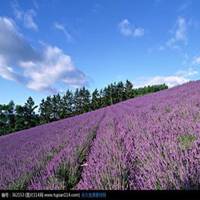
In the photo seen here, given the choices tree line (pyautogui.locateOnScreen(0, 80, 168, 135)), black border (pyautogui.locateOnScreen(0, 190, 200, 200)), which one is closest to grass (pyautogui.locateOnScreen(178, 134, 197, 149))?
black border (pyautogui.locateOnScreen(0, 190, 200, 200))

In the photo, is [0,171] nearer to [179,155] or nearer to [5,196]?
[5,196]

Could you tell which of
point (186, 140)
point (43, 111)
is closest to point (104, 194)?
point (186, 140)

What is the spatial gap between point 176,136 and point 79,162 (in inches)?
38.3

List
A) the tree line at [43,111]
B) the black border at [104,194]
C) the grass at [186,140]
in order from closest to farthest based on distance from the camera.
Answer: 1. the black border at [104,194]
2. the grass at [186,140]
3. the tree line at [43,111]

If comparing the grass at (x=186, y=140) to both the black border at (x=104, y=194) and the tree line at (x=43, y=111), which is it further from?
the tree line at (x=43, y=111)

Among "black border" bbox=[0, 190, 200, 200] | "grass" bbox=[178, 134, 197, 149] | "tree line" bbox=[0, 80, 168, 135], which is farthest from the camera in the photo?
"tree line" bbox=[0, 80, 168, 135]

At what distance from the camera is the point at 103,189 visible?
1.90 meters

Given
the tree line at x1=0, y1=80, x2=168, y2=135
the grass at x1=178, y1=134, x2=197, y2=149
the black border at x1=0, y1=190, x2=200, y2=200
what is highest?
the tree line at x1=0, y1=80, x2=168, y2=135

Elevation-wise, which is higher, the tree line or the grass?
the tree line

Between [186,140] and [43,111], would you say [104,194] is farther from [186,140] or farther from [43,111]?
[43,111]

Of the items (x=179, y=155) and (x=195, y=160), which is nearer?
(x=195, y=160)

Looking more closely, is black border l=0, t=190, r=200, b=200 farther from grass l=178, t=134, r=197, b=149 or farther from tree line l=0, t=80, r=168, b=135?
tree line l=0, t=80, r=168, b=135

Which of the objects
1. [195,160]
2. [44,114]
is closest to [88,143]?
[195,160]

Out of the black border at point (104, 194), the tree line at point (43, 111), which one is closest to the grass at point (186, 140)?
the black border at point (104, 194)
